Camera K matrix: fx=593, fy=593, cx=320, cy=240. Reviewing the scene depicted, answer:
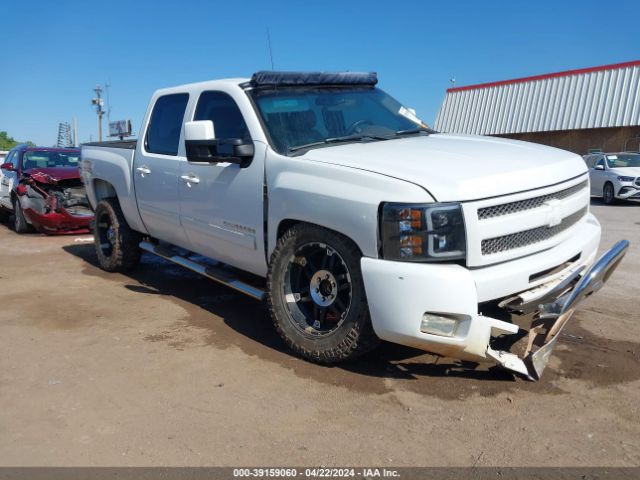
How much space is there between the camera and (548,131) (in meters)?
29.2

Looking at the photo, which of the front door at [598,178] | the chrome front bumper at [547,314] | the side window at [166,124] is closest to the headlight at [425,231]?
the chrome front bumper at [547,314]

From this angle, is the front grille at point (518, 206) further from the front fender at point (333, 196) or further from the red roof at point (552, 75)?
the red roof at point (552, 75)

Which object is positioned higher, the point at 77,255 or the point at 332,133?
the point at 332,133

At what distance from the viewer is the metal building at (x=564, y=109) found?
86.5 ft

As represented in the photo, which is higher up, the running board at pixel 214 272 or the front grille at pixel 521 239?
the front grille at pixel 521 239

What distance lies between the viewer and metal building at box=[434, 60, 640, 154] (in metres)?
26.4

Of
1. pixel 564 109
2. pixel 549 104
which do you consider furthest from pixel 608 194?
pixel 549 104

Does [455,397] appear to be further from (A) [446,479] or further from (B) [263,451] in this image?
(B) [263,451]

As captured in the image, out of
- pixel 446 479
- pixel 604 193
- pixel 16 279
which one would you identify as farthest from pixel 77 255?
pixel 604 193

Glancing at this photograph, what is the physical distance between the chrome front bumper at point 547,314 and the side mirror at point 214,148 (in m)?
2.14

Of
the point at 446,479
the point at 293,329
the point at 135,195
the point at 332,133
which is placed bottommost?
the point at 446,479

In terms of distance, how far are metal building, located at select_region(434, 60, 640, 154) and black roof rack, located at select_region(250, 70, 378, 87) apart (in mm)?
24542

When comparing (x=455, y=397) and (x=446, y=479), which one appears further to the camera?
(x=455, y=397)

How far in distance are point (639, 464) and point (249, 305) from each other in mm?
3666
